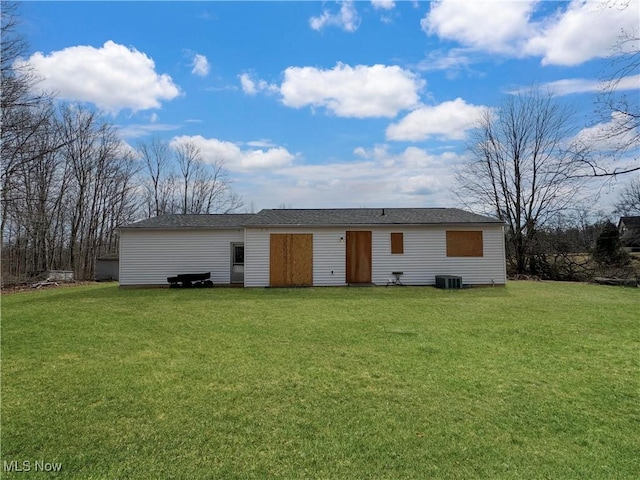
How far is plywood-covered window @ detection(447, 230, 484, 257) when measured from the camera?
14.6m

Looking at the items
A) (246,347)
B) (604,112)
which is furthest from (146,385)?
(604,112)

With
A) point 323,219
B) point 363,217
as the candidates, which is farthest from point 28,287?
point 363,217

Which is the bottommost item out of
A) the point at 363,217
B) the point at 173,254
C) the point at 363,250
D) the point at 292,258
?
the point at 292,258

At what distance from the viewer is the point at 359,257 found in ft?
47.9

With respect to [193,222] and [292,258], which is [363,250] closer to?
[292,258]

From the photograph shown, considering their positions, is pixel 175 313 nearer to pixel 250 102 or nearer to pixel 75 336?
pixel 75 336

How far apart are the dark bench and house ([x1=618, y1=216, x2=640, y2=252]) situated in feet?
65.6

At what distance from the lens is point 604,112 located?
6.33 metres

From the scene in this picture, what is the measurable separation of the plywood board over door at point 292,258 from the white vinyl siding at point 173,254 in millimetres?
1988

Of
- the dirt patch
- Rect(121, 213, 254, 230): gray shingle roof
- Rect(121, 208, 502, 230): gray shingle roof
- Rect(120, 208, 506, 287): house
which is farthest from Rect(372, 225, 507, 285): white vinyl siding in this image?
the dirt patch

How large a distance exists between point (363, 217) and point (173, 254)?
8020mm

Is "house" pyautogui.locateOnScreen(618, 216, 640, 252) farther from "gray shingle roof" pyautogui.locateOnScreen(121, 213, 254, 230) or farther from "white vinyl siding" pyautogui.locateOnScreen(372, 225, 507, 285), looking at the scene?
"gray shingle roof" pyautogui.locateOnScreen(121, 213, 254, 230)
